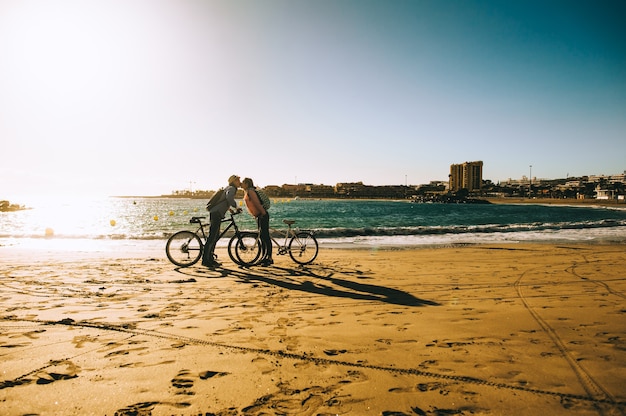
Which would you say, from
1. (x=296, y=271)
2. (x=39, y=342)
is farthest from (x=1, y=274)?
(x=296, y=271)

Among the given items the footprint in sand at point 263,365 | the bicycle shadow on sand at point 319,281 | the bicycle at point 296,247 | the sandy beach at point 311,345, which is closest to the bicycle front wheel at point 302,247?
the bicycle at point 296,247

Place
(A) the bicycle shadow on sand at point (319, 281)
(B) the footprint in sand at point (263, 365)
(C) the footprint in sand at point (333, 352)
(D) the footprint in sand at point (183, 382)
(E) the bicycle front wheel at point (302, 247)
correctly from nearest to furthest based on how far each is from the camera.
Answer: (D) the footprint in sand at point (183, 382), (B) the footprint in sand at point (263, 365), (C) the footprint in sand at point (333, 352), (A) the bicycle shadow on sand at point (319, 281), (E) the bicycle front wheel at point (302, 247)

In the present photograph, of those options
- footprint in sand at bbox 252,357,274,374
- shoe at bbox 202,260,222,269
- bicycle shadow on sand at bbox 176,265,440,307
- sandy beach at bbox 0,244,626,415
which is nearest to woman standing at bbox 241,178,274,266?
bicycle shadow on sand at bbox 176,265,440,307

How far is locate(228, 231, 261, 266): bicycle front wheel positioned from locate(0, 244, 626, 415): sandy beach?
163 centimetres

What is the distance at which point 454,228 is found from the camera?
23078 mm

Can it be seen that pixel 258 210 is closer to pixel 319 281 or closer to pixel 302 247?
pixel 302 247

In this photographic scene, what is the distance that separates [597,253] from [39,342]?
636 inches

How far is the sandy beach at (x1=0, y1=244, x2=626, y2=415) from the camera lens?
282 cm

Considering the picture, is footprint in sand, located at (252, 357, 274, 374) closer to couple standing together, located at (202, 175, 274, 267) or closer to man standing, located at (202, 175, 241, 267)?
couple standing together, located at (202, 175, 274, 267)

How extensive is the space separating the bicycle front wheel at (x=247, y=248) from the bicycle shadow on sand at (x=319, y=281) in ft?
1.12

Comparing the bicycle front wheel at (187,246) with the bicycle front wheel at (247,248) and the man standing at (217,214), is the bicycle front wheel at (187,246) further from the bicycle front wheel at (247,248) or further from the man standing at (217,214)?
the bicycle front wheel at (247,248)

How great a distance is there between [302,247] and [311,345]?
21.0ft

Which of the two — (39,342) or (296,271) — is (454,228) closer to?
(296,271)

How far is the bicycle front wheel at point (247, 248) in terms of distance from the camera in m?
9.78
